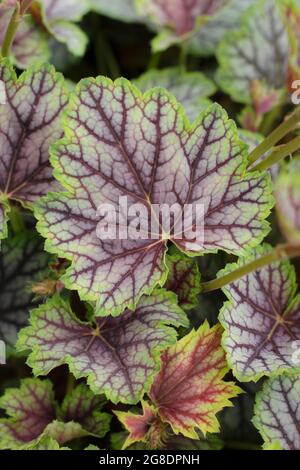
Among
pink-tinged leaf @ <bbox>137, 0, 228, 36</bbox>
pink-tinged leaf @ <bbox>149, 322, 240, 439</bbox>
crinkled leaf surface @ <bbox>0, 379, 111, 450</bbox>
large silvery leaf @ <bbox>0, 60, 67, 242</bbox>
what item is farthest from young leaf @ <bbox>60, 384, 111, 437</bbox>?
pink-tinged leaf @ <bbox>137, 0, 228, 36</bbox>

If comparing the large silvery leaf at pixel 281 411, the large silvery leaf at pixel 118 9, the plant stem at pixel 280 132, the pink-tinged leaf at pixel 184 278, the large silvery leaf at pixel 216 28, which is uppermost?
the large silvery leaf at pixel 118 9

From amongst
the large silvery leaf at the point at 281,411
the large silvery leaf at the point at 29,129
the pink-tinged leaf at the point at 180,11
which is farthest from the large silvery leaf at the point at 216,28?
the large silvery leaf at the point at 281,411

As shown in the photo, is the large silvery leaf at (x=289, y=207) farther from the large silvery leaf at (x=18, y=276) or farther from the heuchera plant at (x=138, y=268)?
the large silvery leaf at (x=18, y=276)

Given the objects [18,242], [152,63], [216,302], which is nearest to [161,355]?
[216,302]

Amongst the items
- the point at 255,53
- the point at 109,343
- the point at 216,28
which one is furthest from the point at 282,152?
the point at 216,28

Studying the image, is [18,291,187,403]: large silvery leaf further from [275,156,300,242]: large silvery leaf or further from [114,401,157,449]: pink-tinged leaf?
[275,156,300,242]: large silvery leaf
